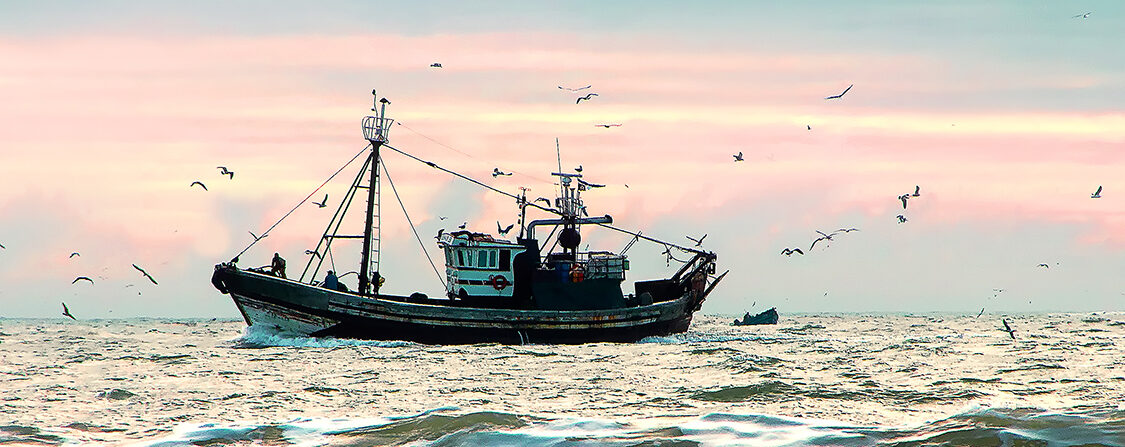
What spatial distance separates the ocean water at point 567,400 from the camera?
1565cm

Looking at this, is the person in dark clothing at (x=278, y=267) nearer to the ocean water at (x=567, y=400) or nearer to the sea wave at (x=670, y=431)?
the ocean water at (x=567, y=400)

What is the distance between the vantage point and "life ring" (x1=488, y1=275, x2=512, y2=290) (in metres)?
44.6

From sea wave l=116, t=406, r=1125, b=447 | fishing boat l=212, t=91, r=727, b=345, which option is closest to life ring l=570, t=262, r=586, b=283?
fishing boat l=212, t=91, r=727, b=345

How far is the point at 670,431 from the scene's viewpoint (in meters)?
15.9

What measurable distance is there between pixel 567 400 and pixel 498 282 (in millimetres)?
23754

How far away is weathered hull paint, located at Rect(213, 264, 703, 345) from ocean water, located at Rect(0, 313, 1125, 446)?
493 centimetres

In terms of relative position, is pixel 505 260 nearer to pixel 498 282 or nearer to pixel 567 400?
pixel 498 282

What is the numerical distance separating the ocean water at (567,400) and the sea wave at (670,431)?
0.04 m

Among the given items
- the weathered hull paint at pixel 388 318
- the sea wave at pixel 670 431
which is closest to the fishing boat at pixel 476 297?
the weathered hull paint at pixel 388 318

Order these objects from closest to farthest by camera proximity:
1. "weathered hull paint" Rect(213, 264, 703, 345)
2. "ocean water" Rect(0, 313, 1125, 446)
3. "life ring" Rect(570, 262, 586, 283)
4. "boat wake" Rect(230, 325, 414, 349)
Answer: "ocean water" Rect(0, 313, 1125, 446) < "boat wake" Rect(230, 325, 414, 349) < "weathered hull paint" Rect(213, 264, 703, 345) < "life ring" Rect(570, 262, 586, 283)

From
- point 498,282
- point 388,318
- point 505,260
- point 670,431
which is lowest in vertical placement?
point 670,431

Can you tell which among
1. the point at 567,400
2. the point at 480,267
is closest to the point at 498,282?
the point at 480,267

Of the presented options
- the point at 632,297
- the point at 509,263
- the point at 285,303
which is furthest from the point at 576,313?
the point at 285,303

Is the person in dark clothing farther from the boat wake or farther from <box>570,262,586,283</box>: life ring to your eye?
<box>570,262,586,283</box>: life ring
